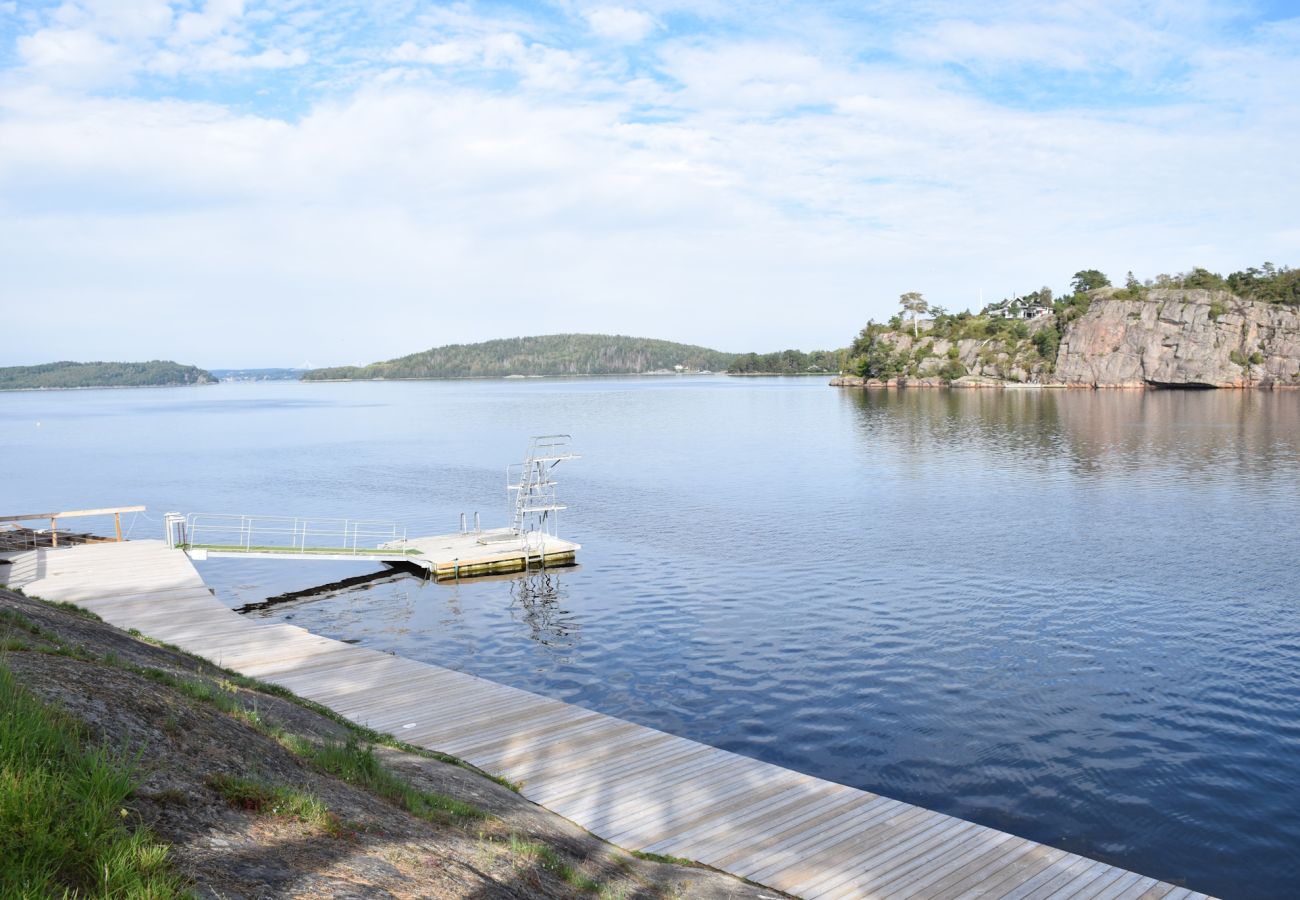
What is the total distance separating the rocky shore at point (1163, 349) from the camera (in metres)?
154

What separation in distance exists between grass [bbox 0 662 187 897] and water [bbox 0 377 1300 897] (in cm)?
1269

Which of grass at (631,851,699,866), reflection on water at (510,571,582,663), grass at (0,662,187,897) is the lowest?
reflection on water at (510,571,582,663)

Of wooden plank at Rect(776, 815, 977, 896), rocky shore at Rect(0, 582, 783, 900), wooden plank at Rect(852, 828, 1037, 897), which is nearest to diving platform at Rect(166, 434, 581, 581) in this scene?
rocky shore at Rect(0, 582, 783, 900)

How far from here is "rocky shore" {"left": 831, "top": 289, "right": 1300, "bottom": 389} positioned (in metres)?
154

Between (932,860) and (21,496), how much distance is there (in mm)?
63033

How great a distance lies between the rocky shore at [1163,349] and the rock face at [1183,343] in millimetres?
160

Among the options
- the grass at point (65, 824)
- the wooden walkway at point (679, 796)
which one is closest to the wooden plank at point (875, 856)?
the wooden walkway at point (679, 796)

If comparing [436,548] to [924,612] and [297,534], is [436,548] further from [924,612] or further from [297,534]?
[924,612]

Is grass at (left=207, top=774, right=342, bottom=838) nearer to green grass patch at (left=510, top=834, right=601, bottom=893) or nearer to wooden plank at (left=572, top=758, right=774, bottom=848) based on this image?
green grass patch at (left=510, top=834, right=601, bottom=893)

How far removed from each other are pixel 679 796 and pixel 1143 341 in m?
177

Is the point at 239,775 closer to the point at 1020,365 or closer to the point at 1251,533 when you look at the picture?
the point at 1251,533

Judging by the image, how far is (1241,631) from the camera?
78.8 feet

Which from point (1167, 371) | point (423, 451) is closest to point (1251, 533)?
point (423, 451)

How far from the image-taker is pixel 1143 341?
163 meters
